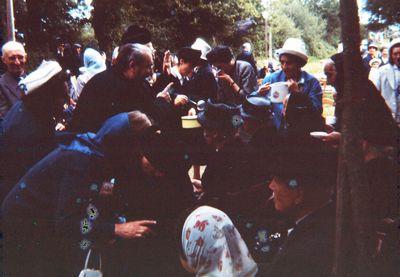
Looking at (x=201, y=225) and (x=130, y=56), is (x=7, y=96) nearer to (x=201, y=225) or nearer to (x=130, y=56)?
(x=130, y=56)

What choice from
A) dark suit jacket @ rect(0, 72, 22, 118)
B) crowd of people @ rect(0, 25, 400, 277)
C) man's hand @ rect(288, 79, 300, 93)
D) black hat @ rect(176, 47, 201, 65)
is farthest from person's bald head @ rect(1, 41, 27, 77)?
man's hand @ rect(288, 79, 300, 93)

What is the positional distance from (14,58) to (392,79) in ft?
9.64

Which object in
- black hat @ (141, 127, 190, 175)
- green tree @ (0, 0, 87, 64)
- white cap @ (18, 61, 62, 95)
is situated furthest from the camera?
green tree @ (0, 0, 87, 64)

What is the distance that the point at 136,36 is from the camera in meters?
4.37

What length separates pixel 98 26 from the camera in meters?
6.83

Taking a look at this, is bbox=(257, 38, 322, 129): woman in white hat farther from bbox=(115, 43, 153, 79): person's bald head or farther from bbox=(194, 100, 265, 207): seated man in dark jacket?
bbox=(115, 43, 153, 79): person's bald head

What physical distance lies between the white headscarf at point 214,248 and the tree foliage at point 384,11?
119 centimetres

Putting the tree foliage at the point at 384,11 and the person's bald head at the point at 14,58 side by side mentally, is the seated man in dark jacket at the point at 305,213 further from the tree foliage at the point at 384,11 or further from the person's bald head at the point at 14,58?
the person's bald head at the point at 14,58

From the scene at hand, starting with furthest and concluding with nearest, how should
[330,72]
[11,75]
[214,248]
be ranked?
[11,75] < [330,72] < [214,248]

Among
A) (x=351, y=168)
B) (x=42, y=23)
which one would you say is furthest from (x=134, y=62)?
(x=42, y=23)

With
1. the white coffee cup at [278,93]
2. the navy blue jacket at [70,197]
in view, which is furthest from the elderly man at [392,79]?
the navy blue jacket at [70,197]

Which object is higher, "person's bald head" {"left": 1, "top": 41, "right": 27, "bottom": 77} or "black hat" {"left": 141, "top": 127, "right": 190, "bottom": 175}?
"person's bald head" {"left": 1, "top": 41, "right": 27, "bottom": 77}

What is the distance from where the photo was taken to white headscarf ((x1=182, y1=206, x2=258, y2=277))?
1928 millimetres

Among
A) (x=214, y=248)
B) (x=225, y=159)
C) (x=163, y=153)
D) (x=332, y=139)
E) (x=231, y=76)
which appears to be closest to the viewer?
(x=214, y=248)
